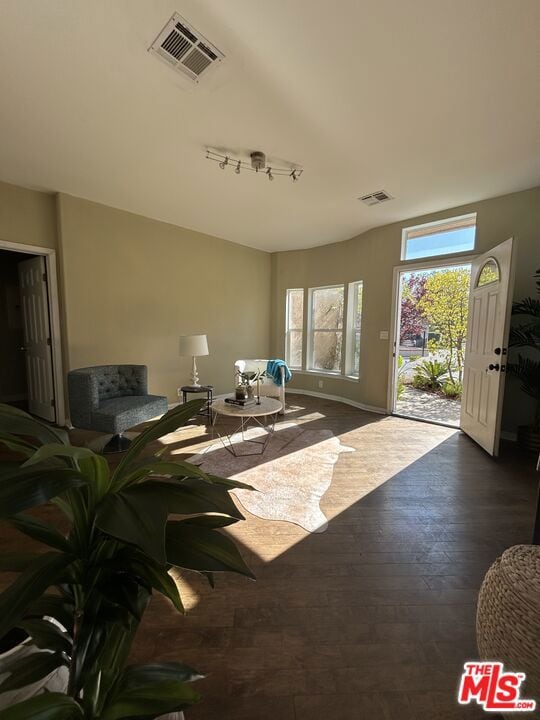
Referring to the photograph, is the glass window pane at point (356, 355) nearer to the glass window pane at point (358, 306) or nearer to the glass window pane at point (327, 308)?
the glass window pane at point (358, 306)

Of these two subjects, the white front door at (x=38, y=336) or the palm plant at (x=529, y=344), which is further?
the white front door at (x=38, y=336)

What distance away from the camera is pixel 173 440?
3576 mm

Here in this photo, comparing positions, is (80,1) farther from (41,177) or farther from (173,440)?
(173,440)

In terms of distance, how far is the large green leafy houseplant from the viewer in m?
0.50

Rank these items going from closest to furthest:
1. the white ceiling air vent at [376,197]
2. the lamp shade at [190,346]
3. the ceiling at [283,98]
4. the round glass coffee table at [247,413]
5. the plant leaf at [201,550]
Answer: the plant leaf at [201,550] < the ceiling at [283,98] < the round glass coffee table at [247,413] < the white ceiling air vent at [376,197] < the lamp shade at [190,346]

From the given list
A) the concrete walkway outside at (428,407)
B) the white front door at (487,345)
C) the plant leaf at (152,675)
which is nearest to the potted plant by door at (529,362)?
the white front door at (487,345)

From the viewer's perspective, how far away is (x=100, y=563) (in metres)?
0.59

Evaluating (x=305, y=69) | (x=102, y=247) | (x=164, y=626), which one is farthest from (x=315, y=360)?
(x=164, y=626)

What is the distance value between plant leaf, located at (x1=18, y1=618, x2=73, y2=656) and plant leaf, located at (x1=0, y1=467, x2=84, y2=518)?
14.7 inches

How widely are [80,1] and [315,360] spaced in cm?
531

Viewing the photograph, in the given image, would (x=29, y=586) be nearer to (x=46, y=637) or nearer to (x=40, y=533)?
(x=40, y=533)

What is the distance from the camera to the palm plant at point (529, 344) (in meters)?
3.28

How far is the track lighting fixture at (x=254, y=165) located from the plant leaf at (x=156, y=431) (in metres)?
2.74

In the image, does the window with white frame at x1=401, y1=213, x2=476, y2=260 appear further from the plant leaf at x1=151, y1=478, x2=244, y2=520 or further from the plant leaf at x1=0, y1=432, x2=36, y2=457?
the plant leaf at x1=0, y1=432, x2=36, y2=457
